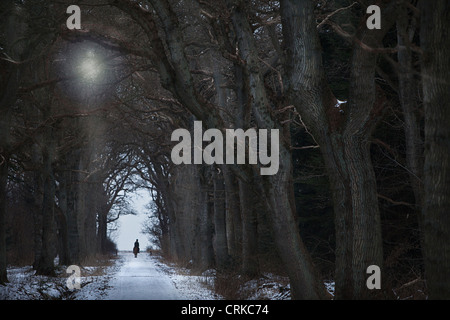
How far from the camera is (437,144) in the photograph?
26.0 feet

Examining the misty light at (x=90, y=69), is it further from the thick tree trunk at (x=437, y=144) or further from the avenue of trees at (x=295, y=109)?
the thick tree trunk at (x=437, y=144)

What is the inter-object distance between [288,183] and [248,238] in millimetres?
7709

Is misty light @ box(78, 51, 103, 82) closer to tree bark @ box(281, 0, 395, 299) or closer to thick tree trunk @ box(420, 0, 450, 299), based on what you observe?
tree bark @ box(281, 0, 395, 299)

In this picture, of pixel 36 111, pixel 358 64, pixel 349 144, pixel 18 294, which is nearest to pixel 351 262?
pixel 349 144

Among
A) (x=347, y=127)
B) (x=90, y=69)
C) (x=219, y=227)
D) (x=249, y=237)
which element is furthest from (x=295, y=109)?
(x=219, y=227)

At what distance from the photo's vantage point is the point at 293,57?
1071 centimetres

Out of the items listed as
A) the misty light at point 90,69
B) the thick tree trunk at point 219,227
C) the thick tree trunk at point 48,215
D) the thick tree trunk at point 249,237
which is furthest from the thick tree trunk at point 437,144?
the thick tree trunk at point 48,215

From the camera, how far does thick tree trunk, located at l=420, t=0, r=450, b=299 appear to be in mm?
7828

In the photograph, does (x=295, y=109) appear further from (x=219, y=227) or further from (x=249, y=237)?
(x=219, y=227)

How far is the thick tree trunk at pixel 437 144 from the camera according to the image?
7.83 m

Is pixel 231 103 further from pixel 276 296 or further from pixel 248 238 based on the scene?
pixel 276 296

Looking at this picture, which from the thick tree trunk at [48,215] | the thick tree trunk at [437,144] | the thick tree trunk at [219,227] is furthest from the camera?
the thick tree trunk at [219,227]

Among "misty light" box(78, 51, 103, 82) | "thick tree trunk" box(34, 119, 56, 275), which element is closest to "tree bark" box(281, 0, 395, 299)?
"misty light" box(78, 51, 103, 82)

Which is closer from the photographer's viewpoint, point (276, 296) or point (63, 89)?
point (276, 296)
